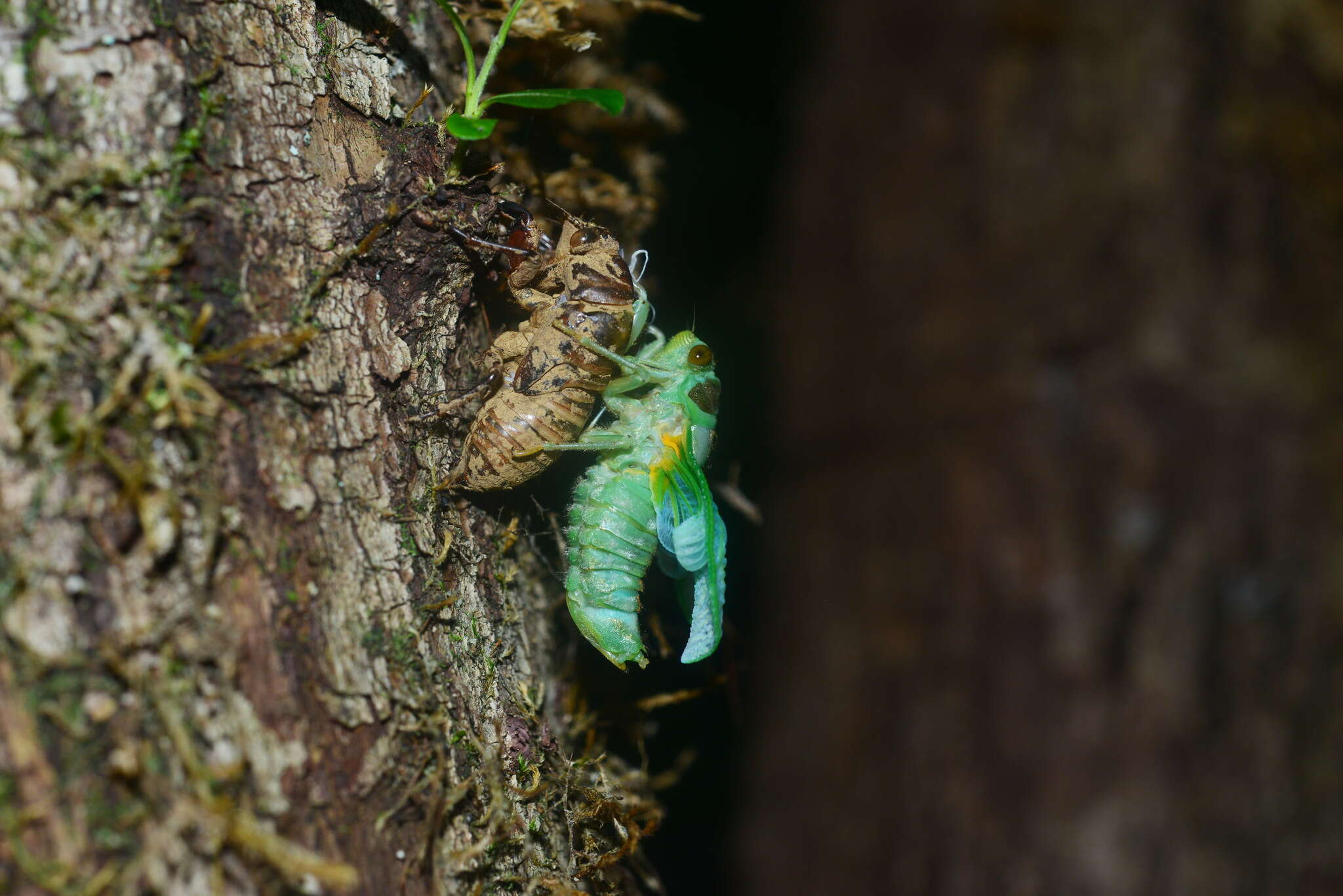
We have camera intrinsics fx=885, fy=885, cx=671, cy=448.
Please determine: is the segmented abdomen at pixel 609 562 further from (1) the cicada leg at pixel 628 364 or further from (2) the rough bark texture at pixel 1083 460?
(2) the rough bark texture at pixel 1083 460

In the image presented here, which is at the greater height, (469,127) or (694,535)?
(469,127)

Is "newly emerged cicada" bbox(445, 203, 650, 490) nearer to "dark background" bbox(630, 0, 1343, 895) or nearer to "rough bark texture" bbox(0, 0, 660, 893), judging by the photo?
"rough bark texture" bbox(0, 0, 660, 893)

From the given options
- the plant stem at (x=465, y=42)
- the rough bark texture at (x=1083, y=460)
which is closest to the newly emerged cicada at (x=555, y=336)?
the plant stem at (x=465, y=42)

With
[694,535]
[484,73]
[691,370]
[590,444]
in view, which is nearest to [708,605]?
[694,535]

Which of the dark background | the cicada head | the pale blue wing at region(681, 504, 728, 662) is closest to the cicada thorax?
the cicada head

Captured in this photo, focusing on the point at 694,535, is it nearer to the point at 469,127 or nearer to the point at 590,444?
the point at 590,444

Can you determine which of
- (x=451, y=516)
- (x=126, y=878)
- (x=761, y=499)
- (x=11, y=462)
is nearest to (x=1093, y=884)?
(x=761, y=499)

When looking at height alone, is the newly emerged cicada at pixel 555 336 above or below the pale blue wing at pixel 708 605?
above
